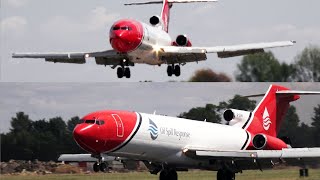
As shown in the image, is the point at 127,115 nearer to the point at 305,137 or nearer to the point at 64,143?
the point at 64,143

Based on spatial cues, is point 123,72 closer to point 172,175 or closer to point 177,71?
point 177,71

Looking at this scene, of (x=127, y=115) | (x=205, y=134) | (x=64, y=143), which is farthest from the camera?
(x=64, y=143)

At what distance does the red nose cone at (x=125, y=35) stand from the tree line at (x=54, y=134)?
15.0 ft

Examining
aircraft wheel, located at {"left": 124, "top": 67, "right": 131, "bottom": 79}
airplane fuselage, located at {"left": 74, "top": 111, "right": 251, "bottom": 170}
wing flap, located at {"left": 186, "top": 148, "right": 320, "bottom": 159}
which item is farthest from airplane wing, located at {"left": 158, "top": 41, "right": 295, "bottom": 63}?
wing flap, located at {"left": 186, "top": 148, "right": 320, "bottom": 159}

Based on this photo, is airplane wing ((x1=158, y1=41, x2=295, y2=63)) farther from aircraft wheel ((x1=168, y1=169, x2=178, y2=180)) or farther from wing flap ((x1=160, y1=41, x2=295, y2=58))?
aircraft wheel ((x1=168, y1=169, x2=178, y2=180))

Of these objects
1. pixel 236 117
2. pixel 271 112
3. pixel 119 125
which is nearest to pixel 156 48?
pixel 236 117

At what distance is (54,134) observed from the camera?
59438mm

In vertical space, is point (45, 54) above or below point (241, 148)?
above

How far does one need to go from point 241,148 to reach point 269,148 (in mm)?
1381

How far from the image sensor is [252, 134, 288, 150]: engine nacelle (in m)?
55.9

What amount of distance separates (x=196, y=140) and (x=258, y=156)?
10.1 feet

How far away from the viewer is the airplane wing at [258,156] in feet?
175

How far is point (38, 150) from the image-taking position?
5806 cm

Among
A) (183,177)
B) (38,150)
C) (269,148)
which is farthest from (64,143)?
(269,148)
